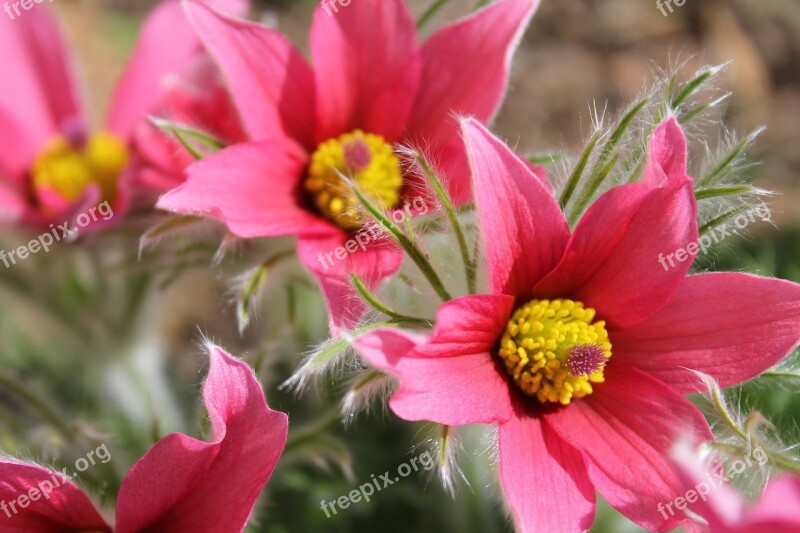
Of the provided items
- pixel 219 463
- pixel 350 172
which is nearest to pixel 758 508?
pixel 219 463

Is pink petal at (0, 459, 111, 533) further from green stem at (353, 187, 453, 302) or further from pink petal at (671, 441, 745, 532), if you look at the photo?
pink petal at (671, 441, 745, 532)

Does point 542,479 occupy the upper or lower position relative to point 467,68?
lower

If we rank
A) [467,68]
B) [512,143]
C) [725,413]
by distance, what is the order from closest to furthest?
[725,413]
[467,68]
[512,143]

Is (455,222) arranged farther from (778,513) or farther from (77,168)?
(77,168)

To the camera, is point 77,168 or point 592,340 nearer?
point 592,340

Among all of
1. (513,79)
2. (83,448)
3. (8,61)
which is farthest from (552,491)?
(513,79)

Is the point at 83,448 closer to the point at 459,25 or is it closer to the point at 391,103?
the point at 391,103
